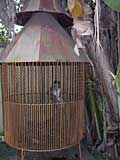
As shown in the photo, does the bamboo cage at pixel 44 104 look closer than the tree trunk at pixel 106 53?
Yes

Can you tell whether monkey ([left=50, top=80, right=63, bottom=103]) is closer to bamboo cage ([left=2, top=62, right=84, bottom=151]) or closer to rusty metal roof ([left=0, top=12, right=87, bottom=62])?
bamboo cage ([left=2, top=62, right=84, bottom=151])

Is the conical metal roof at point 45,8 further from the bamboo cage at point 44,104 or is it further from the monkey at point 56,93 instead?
the monkey at point 56,93

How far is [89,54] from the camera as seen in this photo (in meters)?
4.39

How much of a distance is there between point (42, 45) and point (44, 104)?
2.50 feet

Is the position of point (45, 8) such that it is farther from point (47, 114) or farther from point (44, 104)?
point (47, 114)

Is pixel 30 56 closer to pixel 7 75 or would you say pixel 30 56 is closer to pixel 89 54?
pixel 7 75

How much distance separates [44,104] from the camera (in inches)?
156

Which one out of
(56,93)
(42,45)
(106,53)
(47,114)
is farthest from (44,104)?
(106,53)

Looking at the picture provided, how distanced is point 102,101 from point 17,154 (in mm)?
1580

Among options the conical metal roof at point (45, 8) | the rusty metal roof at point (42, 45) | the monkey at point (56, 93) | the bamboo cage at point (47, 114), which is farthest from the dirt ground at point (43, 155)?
the conical metal roof at point (45, 8)

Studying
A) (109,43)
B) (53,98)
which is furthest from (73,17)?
(53,98)

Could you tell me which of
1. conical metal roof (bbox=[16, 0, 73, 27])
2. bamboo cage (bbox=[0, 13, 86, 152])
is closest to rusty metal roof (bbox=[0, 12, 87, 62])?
bamboo cage (bbox=[0, 13, 86, 152])

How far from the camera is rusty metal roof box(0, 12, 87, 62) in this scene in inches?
149

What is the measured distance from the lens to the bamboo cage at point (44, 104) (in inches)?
151
